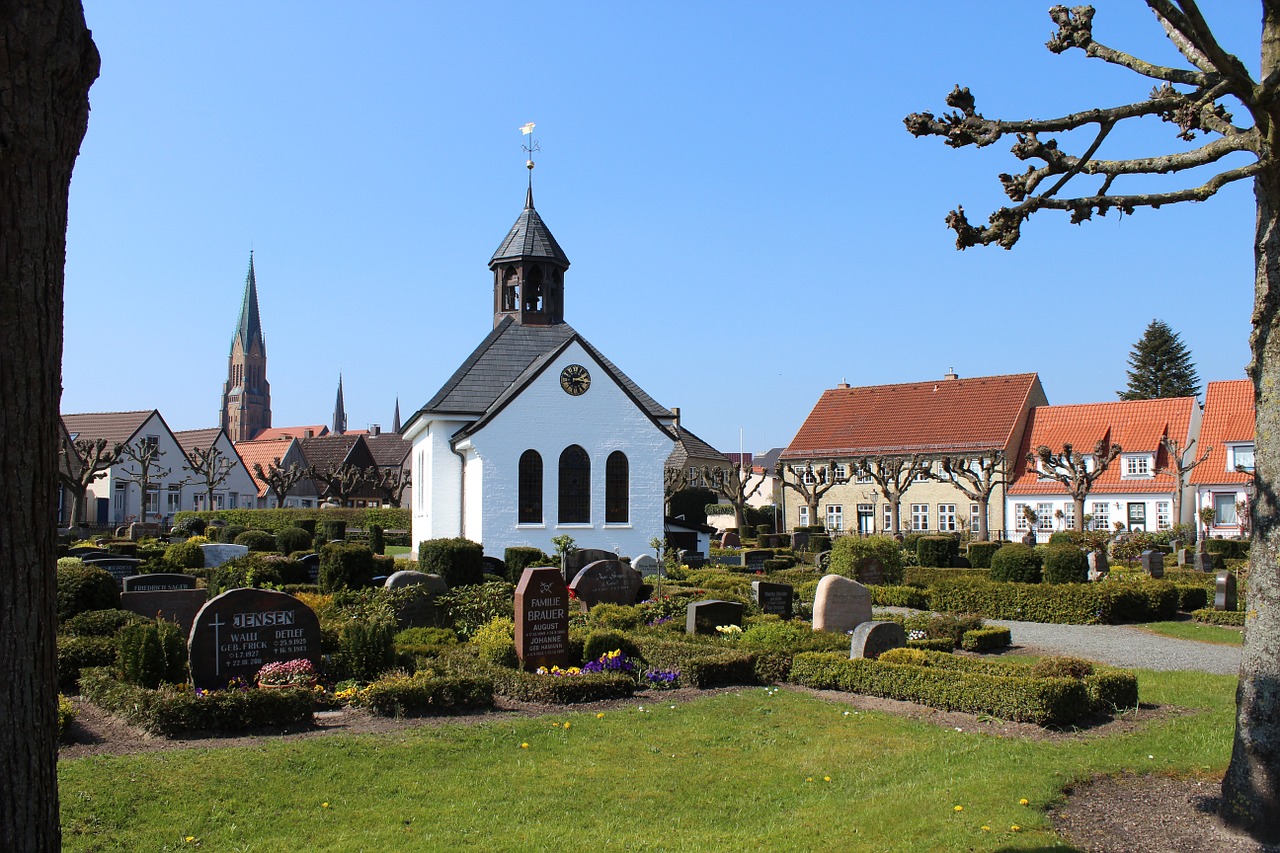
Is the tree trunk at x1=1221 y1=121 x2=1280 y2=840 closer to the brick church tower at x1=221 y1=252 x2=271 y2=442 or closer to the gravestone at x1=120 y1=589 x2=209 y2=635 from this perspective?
the gravestone at x1=120 y1=589 x2=209 y2=635

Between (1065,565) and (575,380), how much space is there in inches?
571

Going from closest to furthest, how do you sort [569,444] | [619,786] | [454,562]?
[619,786] → [454,562] → [569,444]

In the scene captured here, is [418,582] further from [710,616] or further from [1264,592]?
[1264,592]

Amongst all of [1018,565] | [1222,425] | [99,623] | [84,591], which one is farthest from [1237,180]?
[1222,425]

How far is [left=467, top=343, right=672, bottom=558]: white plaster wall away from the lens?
1133 inches

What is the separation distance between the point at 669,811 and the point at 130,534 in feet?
125

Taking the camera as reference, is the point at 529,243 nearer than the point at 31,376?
No

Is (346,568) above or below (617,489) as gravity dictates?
below

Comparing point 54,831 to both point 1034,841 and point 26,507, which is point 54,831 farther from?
point 1034,841

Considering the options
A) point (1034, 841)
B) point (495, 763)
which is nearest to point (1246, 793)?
point (1034, 841)

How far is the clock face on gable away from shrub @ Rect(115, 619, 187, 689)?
1939 cm

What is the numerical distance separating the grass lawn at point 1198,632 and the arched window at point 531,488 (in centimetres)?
1639

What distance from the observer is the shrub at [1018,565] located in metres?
23.3

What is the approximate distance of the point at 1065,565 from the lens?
2262 cm
